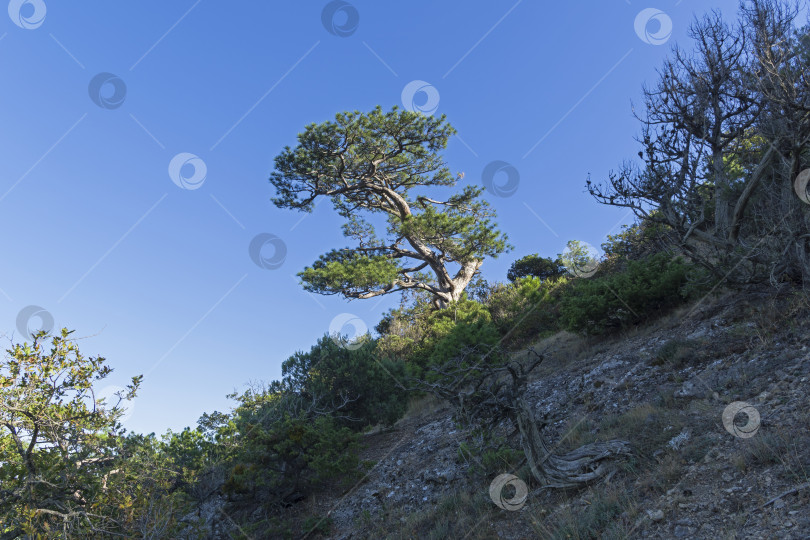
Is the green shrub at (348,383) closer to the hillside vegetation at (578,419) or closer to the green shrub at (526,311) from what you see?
the hillside vegetation at (578,419)

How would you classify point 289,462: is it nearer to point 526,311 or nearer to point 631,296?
point 631,296

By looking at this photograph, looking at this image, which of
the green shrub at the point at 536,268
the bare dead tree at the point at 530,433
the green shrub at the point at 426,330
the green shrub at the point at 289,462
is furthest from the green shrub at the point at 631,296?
the green shrub at the point at 536,268

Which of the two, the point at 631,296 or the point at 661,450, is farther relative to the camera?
the point at 631,296

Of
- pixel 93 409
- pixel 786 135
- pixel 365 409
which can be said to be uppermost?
pixel 93 409

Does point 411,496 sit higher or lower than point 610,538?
higher

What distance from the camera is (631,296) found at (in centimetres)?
1298

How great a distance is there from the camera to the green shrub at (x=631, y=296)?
12820 millimetres

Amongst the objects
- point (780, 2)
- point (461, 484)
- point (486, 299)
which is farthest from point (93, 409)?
point (486, 299)

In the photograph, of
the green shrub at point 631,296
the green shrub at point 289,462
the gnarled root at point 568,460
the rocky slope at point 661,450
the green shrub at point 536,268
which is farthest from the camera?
the green shrub at point 536,268

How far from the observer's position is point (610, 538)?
4488 millimetres

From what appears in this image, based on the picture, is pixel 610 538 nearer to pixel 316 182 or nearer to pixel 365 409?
pixel 365 409

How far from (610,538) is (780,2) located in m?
11.0

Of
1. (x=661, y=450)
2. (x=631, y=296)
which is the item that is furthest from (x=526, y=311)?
(x=661, y=450)

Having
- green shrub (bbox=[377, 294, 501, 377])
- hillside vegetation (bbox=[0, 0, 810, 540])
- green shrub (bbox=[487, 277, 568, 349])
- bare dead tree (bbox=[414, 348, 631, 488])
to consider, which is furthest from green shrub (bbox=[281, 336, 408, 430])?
green shrub (bbox=[487, 277, 568, 349])
